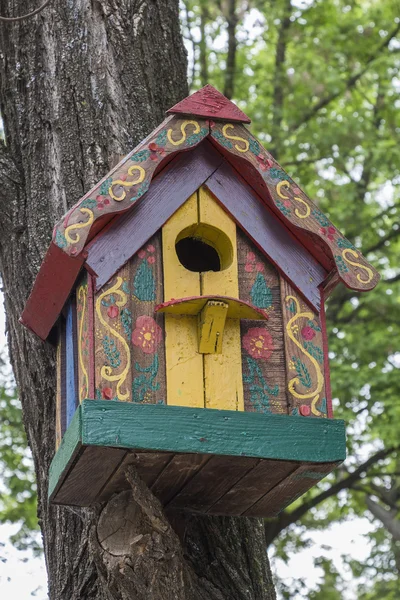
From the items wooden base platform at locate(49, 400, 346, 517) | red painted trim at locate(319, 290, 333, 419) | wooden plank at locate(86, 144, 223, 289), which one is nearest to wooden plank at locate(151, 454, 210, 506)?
wooden base platform at locate(49, 400, 346, 517)

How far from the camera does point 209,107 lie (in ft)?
Result: 9.98

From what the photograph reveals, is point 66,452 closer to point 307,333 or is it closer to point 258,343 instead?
point 258,343

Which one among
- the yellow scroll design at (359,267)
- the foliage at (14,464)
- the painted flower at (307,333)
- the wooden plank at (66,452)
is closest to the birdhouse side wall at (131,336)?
the wooden plank at (66,452)

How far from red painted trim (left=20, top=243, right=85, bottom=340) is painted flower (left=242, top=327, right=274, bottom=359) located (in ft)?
1.73

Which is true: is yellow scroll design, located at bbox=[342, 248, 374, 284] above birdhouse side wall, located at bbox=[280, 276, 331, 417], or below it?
above

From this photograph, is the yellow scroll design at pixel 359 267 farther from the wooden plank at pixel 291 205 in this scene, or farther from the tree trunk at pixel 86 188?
the tree trunk at pixel 86 188

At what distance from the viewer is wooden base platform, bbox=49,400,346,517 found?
8.74 ft

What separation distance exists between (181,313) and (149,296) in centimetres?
10

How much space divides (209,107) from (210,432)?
0.99m

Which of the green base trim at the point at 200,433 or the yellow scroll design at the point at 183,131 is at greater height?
the yellow scroll design at the point at 183,131

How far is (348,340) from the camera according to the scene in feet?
29.1

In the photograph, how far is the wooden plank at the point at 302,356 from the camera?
2.92 m

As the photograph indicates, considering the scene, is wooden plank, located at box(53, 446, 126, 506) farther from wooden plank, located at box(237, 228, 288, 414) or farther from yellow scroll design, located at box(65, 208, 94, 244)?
yellow scroll design, located at box(65, 208, 94, 244)

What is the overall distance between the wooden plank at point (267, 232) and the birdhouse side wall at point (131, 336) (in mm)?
335
